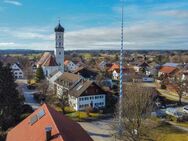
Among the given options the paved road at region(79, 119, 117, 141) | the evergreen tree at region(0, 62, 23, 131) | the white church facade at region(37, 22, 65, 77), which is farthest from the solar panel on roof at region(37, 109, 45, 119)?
the white church facade at region(37, 22, 65, 77)

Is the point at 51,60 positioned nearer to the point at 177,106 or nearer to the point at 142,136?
the point at 177,106

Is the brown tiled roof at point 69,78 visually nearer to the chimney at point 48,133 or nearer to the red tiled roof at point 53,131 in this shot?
the red tiled roof at point 53,131

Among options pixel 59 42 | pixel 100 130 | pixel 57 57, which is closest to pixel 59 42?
pixel 59 42

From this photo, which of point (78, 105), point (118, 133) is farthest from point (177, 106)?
point (118, 133)

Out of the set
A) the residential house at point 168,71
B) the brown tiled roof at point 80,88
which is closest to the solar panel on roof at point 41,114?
the brown tiled roof at point 80,88

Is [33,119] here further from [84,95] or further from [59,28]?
[59,28]

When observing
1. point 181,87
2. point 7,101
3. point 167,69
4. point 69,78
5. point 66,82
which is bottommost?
point 181,87
